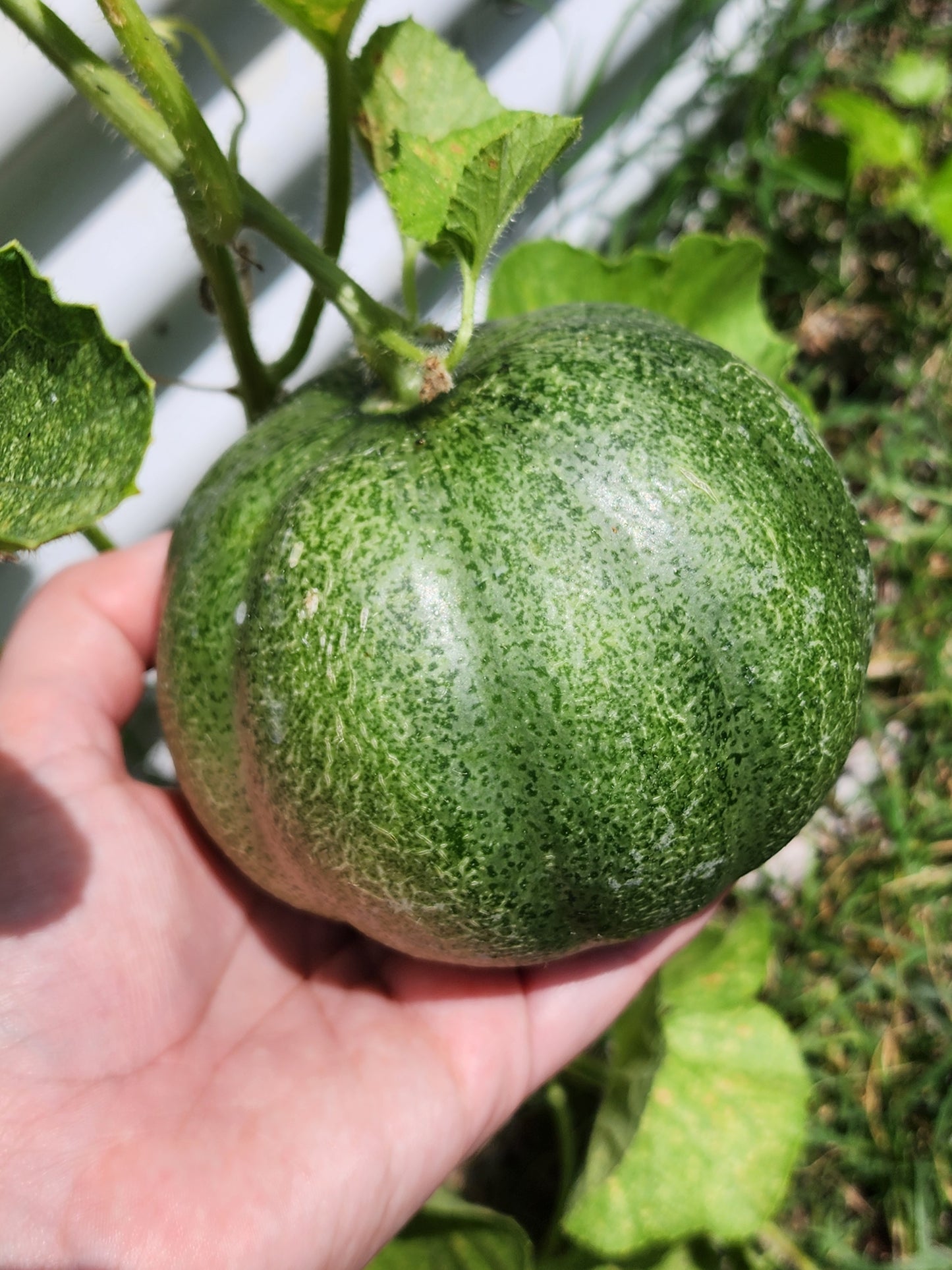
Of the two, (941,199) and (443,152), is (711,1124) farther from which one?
(941,199)

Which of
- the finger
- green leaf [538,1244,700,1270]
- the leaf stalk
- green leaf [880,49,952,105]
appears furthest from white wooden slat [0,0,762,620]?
green leaf [538,1244,700,1270]

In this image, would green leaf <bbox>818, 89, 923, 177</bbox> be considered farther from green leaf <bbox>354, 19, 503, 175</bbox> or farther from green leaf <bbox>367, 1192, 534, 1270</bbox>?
green leaf <bbox>367, 1192, 534, 1270</bbox>

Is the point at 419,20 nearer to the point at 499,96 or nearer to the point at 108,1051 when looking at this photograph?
the point at 499,96

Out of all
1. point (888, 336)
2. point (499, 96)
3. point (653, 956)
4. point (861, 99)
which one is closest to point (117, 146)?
point (499, 96)

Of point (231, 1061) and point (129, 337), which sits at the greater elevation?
point (129, 337)

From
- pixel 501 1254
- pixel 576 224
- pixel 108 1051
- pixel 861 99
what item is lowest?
pixel 501 1254

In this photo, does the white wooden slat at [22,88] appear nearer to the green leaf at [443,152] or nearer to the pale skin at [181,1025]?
the green leaf at [443,152]

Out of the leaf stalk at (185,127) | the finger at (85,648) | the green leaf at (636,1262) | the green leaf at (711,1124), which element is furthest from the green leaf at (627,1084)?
the leaf stalk at (185,127)
